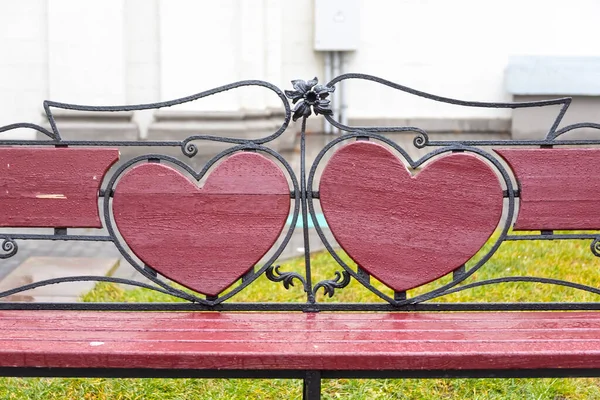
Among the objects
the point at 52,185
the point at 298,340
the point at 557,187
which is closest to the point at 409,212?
the point at 557,187

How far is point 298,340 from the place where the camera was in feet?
8.85

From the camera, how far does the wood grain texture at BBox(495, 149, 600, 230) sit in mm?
3031

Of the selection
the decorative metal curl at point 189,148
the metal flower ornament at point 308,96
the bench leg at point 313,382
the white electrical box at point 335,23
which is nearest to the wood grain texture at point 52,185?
the decorative metal curl at point 189,148

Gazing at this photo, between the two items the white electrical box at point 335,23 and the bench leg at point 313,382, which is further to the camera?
the white electrical box at point 335,23

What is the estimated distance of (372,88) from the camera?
9.52m

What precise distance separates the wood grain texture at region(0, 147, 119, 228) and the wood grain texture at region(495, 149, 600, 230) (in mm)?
1245

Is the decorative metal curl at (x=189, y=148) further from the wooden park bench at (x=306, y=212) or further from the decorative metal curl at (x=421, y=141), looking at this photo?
the decorative metal curl at (x=421, y=141)

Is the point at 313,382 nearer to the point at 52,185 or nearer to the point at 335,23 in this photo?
the point at 52,185

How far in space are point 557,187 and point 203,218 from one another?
1.08 metres

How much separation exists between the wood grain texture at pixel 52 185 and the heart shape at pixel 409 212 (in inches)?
27.5

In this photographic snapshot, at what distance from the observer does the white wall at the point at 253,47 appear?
25.5 ft

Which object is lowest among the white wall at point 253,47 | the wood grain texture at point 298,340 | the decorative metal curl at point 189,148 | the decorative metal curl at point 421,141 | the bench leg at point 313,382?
the bench leg at point 313,382

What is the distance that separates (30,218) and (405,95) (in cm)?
681

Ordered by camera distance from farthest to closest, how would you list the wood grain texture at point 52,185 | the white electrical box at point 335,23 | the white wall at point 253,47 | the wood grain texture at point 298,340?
the white electrical box at point 335,23 → the white wall at point 253,47 → the wood grain texture at point 52,185 → the wood grain texture at point 298,340
